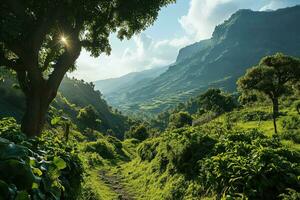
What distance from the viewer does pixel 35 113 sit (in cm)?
2039

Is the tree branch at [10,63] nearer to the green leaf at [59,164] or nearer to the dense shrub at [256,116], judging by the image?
the green leaf at [59,164]

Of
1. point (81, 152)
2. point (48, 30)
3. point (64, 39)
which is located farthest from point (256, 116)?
point (48, 30)

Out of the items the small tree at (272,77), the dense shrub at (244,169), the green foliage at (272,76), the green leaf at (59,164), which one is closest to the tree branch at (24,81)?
the dense shrub at (244,169)

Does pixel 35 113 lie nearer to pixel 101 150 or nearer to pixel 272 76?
pixel 272 76

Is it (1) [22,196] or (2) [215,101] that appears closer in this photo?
(1) [22,196]

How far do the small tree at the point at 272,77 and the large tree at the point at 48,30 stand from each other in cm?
2547

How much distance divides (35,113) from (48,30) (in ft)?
18.1

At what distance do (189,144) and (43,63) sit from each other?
1301cm

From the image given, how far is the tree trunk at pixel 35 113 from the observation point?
20.0 meters

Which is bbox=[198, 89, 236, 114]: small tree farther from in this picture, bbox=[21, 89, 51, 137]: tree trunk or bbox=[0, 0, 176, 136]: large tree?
bbox=[21, 89, 51, 137]: tree trunk

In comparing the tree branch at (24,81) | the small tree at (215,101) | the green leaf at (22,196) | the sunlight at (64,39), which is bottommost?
the green leaf at (22,196)

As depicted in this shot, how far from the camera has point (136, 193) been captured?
87.6 ft

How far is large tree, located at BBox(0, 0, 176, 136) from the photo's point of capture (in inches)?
753

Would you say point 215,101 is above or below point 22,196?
above
